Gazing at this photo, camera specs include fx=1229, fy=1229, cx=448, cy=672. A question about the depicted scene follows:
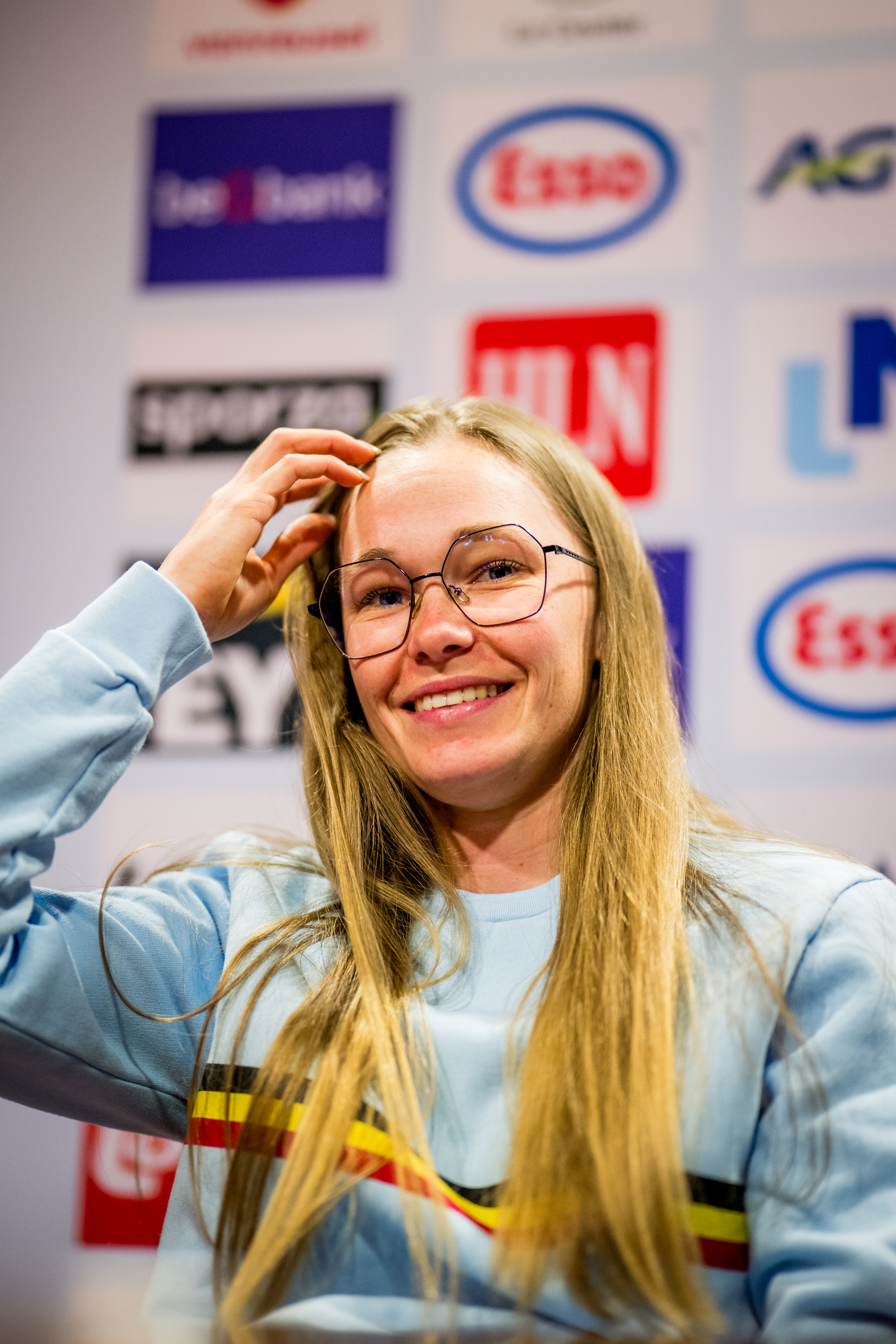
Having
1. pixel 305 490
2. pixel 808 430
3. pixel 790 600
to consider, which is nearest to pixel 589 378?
pixel 808 430

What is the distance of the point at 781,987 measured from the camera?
3.33ft

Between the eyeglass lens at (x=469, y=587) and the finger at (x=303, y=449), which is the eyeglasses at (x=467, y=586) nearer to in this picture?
the eyeglass lens at (x=469, y=587)

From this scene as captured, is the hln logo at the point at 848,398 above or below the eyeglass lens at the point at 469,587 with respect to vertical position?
above

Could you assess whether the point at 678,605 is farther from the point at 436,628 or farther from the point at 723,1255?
the point at 723,1255

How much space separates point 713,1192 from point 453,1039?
246 millimetres

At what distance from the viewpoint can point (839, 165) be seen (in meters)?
1.91

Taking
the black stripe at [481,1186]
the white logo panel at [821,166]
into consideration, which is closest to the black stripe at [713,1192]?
the black stripe at [481,1186]

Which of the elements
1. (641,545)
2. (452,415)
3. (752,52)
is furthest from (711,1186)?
(752,52)

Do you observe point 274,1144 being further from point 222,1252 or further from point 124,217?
point 124,217

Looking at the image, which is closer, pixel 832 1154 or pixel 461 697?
pixel 832 1154

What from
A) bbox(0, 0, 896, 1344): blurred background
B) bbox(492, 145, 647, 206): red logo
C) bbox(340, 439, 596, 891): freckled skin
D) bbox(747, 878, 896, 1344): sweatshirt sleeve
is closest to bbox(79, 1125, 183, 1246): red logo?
bbox(0, 0, 896, 1344): blurred background

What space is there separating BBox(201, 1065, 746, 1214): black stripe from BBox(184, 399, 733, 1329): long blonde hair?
0.01 meters

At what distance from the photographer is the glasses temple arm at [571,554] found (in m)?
1.24

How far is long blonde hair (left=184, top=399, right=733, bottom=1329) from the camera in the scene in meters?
0.93
